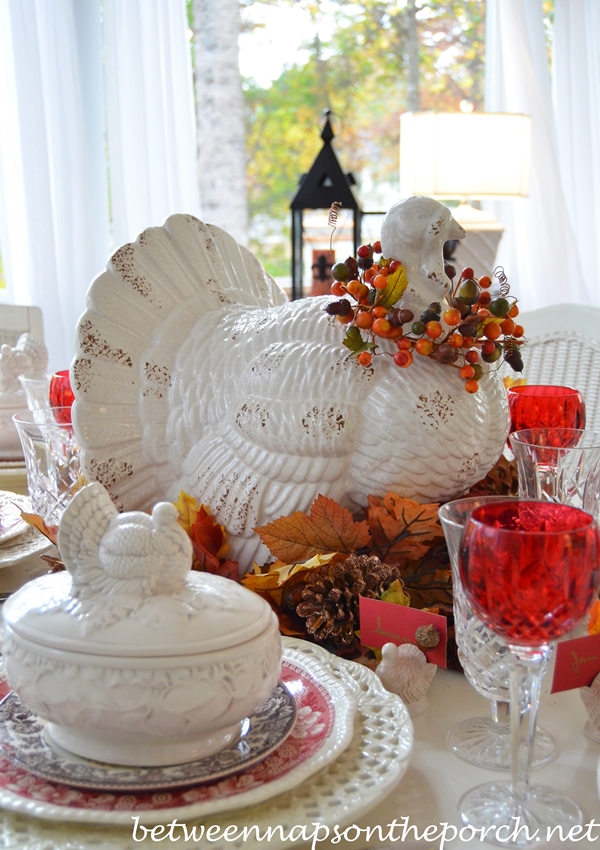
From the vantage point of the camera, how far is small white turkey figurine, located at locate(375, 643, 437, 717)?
2.26 feet

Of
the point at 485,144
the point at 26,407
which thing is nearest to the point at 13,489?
the point at 26,407

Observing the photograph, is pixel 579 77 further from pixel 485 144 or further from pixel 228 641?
pixel 228 641

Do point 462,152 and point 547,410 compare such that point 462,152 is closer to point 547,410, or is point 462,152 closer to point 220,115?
point 220,115

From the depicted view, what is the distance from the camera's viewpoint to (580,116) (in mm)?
3793

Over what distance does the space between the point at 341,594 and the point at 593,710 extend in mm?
223

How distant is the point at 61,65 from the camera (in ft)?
9.84

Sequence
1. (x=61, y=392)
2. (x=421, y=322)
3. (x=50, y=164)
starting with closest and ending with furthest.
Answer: (x=421, y=322)
(x=61, y=392)
(x=50, y=164)

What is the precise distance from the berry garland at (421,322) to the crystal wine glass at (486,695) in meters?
0.28

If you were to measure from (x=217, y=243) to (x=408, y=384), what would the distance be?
349 millimetres

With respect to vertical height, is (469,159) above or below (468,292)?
above

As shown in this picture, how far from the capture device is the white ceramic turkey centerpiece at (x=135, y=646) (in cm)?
52

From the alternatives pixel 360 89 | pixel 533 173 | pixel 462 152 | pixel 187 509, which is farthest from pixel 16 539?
pixel 360 89

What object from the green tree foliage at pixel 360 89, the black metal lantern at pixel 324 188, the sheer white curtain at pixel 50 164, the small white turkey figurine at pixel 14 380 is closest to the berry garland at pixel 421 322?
the small white turkey figurine at pixel 14 380

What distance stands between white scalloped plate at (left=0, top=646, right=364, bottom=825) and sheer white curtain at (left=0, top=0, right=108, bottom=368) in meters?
2.73
